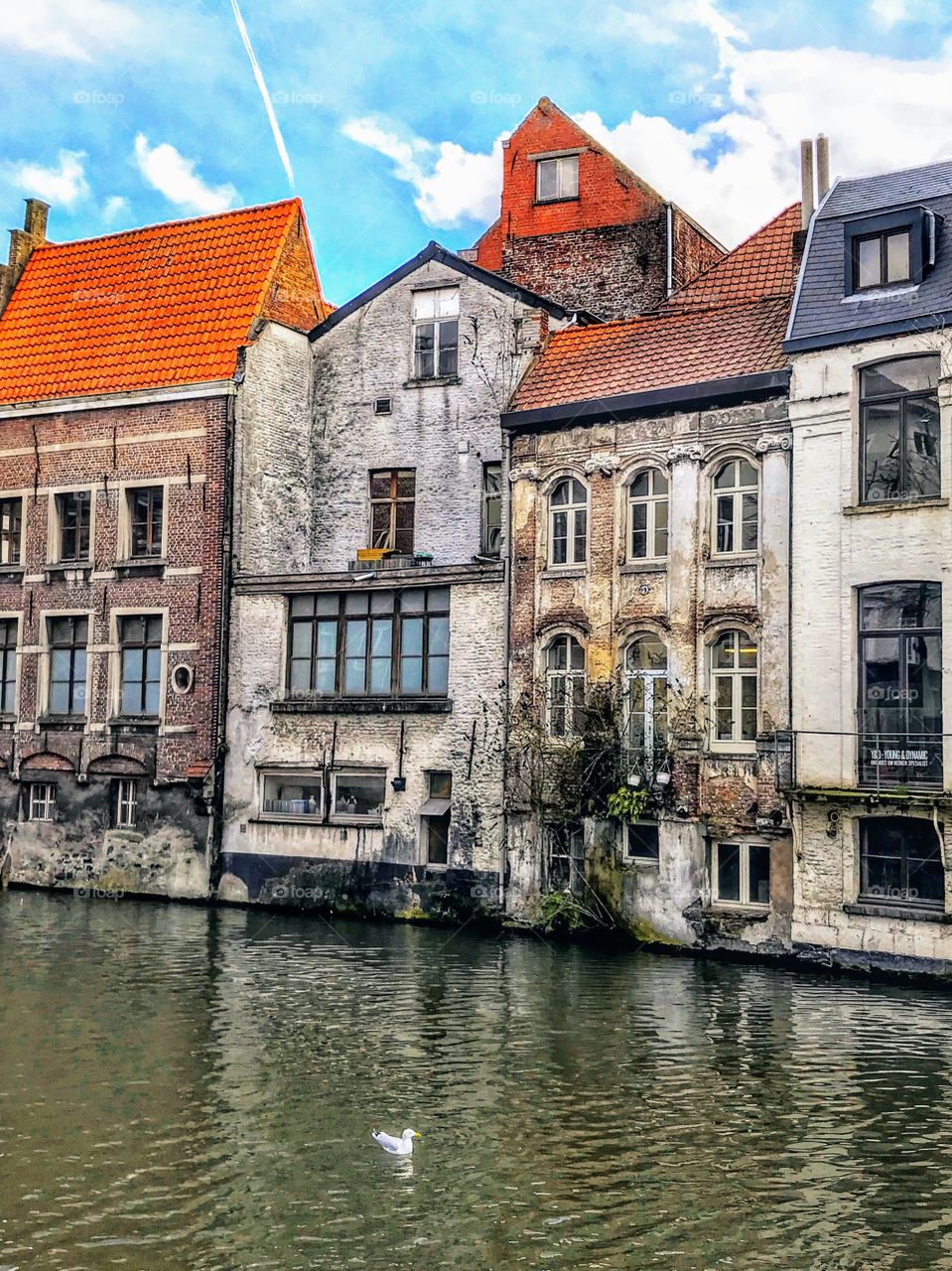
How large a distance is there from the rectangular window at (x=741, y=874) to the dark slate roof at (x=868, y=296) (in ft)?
25.4

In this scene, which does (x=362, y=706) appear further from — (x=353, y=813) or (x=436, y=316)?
(x=436, y=316)

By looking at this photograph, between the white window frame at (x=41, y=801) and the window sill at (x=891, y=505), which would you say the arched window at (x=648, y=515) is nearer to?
the window sill at (x=891, y=505)

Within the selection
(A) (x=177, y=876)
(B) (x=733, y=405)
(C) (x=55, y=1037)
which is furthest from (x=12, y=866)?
(B) (x=733, y=405)

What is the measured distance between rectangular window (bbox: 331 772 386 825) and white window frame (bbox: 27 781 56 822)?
661 cm

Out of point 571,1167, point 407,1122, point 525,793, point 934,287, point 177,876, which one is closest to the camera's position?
point 571,1167

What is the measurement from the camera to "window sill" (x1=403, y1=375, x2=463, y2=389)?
88.8 feet

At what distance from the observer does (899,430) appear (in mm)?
20375

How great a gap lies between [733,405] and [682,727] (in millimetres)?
5230

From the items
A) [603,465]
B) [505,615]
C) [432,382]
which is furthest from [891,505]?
[432,382]

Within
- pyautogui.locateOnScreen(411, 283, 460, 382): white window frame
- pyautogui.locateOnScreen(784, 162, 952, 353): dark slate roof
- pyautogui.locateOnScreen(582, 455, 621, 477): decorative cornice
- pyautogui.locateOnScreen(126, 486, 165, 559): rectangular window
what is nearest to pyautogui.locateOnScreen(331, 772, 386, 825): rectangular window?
pyautogui.locateOnScreen(126, 486, 165, 559): rectangular window

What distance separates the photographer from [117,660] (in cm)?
2836

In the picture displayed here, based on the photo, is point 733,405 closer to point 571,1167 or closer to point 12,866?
point 571,1167

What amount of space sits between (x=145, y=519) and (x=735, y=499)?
12.7 metres

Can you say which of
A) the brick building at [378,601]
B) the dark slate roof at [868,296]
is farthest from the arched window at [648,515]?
the dark slate roof at [868,296]
